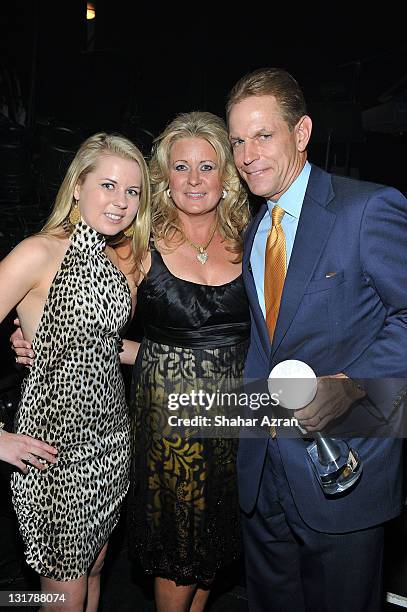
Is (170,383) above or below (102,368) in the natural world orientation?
below

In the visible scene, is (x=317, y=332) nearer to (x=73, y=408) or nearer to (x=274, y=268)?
(x=274, y=268)

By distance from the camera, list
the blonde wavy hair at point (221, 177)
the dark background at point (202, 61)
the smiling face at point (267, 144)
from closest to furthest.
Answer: the smiling face at point (267, 144) → the blonde wavy hair at point (221, 177) → the dark background at point (202, 61)

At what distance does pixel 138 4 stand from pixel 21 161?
6.09 feet

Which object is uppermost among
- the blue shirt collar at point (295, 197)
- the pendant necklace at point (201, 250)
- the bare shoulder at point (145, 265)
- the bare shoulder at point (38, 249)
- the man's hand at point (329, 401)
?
the blue shirt collar at point (295, 197)

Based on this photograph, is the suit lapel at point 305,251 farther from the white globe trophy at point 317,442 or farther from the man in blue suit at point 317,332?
the white globe trophy at point 317,442

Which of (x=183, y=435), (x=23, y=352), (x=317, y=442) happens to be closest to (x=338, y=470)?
(x=317, y=442)

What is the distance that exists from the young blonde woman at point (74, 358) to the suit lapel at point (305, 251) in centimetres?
54

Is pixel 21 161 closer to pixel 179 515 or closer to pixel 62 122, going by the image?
pixel 62 122

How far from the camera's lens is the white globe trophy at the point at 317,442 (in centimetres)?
152

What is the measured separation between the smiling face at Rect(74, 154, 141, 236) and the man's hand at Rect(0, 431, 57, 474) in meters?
0.64

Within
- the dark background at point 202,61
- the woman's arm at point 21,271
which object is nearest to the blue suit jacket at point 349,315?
the woman's arm at point 21,271

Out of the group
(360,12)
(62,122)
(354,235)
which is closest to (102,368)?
(354,235)

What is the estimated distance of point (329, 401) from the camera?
155 centimetres

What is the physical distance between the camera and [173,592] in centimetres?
219
